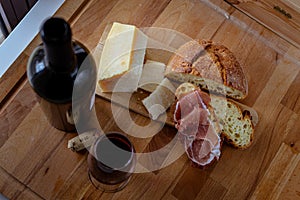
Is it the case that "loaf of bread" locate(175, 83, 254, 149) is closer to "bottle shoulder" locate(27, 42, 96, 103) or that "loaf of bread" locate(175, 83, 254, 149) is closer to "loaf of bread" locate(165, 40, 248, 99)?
"loaf of bread" locate(165, 40, 248, 99)

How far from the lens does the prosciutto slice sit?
3.56ft

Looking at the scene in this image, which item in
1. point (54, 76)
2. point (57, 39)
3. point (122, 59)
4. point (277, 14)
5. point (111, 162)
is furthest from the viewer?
point (277, 14)

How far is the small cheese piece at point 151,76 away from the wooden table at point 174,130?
8 cm

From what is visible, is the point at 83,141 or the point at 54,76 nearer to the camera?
the point at 54,76

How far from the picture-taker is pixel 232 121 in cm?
113

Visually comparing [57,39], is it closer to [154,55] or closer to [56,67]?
[56,67]

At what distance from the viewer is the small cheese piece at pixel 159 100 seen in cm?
113

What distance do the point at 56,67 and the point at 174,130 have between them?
41 cm

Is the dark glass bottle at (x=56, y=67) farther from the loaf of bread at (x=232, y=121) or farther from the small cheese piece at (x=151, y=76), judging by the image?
the loaf of bread at (x=232, y=121)

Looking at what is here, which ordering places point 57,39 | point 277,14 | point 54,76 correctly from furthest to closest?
1. point 277,14
2. point 54,76
3. point 57,39

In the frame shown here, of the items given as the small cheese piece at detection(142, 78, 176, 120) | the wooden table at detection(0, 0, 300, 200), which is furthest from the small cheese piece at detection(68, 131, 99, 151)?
the small cheese piece at detection(142, 78, 176, 120)

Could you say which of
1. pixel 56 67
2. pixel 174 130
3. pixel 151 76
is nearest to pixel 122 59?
pixel 151 76

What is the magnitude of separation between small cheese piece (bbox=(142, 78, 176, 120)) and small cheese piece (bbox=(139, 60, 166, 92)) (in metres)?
0.02

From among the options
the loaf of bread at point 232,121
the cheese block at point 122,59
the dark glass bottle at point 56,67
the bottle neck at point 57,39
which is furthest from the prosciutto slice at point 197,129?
the bottle neck at point 57,39
